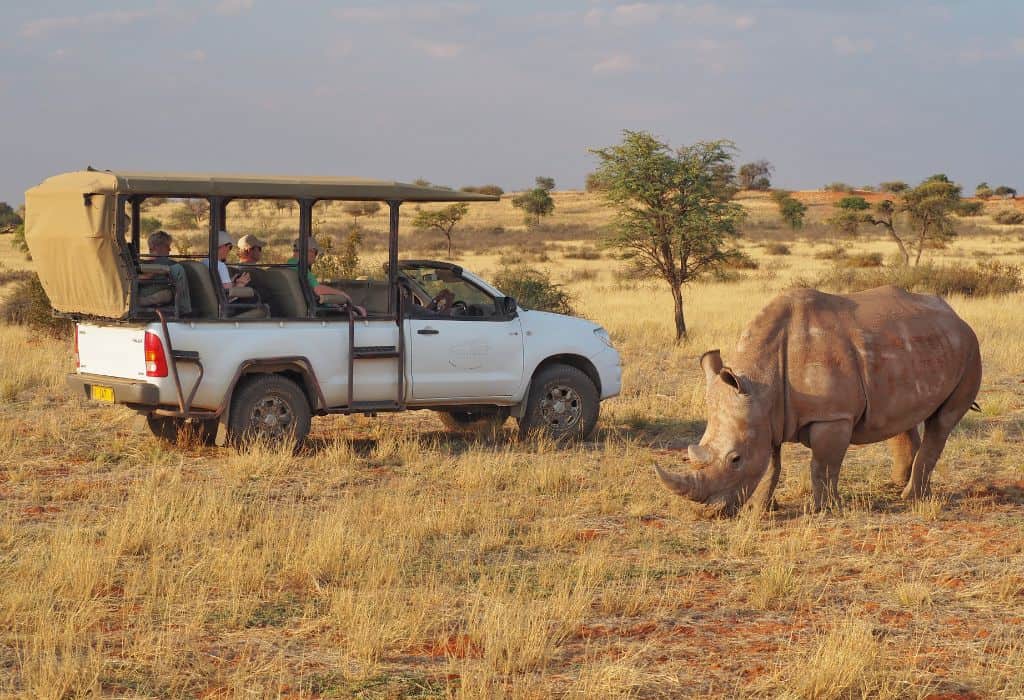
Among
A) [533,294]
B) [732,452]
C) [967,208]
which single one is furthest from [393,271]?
[967,208]

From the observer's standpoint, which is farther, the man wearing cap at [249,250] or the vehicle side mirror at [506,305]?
the vehicle side mirror at [506,305]

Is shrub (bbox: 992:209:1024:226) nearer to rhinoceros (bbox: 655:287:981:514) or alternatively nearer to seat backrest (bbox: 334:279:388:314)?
seat backrest (bbox: 334:279:388:314)

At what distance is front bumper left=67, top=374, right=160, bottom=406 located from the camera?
34.6 feet

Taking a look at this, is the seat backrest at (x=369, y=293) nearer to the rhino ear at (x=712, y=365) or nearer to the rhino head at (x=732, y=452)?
the rhino ear at (x=712, y=365)

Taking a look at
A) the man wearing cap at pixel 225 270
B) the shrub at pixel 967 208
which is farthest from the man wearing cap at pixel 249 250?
the shrub at pixel 967 208

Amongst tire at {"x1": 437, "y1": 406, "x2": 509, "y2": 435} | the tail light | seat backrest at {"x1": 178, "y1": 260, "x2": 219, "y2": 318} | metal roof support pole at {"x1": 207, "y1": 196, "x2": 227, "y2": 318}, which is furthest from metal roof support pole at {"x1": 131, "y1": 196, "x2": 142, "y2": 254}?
tire at {"x1": 437, "y1": 406, "x2": 509, "y2": 435}

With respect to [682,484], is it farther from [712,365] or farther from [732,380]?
[712,365]

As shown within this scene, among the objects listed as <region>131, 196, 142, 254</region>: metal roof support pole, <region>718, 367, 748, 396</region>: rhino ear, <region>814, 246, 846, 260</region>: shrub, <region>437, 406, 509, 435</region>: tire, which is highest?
<region>131, 196, 142, 254</region>: metal roof support pole

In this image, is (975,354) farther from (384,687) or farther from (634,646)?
(384,687)

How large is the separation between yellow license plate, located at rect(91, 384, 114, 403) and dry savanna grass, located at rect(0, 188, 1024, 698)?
2.00 ft

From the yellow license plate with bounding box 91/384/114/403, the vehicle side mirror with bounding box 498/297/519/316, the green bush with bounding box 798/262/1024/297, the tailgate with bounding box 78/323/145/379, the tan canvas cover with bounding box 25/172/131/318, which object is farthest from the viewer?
the green bush with bounding box 798/262/1024/297

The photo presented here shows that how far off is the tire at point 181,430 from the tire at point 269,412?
0.87 m

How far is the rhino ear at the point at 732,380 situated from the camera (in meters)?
8.91

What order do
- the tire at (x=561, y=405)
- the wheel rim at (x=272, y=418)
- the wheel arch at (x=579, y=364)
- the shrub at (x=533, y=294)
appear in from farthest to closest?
the shrub at (x=533, y=294) → the wheel arch at (x=579, y=364) → the tire at (x=561, y=405) → the wheel rim at (x=272, y=418)
